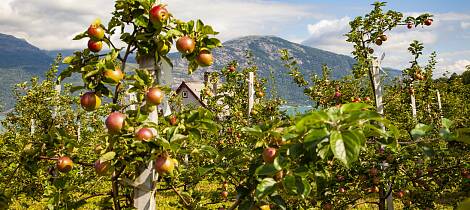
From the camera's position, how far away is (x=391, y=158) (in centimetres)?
382

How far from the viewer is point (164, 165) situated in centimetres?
183

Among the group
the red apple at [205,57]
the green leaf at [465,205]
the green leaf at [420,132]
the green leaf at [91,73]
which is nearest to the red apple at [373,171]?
the green leaf at [420,132]

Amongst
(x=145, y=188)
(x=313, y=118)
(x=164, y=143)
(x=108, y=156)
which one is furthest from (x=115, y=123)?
(x=313, y=118)

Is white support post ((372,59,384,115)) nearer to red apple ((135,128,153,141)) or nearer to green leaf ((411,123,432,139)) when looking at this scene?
green leaf ((411,123,432,139))

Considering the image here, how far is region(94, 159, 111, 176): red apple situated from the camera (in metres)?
1.88

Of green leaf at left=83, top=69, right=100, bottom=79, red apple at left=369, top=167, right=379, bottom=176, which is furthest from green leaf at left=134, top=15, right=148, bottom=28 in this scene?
red apple at left=369, top=167, right=379, bottom=176

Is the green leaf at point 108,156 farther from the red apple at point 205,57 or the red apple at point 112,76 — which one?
the red apple at point 205,57

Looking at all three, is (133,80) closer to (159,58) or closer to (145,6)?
(159,58)

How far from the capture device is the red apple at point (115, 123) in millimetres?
1806

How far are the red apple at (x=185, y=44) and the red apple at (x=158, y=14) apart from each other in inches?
5.1

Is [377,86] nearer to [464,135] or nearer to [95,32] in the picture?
[95,32]

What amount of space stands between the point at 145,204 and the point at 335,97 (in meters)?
4.58

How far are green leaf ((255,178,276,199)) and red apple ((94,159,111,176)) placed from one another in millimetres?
842

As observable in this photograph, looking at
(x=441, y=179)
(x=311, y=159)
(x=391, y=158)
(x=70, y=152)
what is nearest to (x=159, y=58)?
(x=70, y=152)
